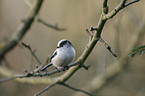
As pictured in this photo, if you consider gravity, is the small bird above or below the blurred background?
above

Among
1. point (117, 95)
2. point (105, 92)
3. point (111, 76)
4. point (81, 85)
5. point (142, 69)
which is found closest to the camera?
point (111, 76)

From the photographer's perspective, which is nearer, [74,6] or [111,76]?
[111,76]

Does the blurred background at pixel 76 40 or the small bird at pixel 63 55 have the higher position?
the small bird at pixel 63 55

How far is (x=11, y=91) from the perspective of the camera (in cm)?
489

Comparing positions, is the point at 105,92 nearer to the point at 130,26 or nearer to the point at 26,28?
the point at 130,26

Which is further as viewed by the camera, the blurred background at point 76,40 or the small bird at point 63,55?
the blurred background at point 76,40

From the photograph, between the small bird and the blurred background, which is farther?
the blurred background


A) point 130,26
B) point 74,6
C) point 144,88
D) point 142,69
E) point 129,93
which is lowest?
point 129,93

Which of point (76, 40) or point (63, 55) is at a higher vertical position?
point (63, 55)

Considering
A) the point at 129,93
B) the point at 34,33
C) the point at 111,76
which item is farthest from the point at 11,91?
the point at 129,93

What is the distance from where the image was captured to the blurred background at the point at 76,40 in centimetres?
441

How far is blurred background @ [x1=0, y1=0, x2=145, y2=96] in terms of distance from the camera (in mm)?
4414

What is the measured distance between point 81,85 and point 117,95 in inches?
46.3

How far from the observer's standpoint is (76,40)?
15.8 feet
